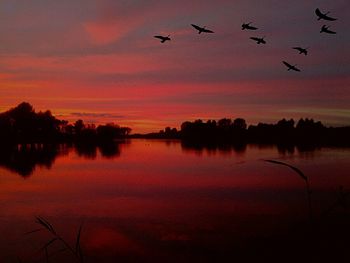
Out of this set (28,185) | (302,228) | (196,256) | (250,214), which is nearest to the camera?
(196,256)

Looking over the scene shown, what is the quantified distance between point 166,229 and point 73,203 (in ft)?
26.7

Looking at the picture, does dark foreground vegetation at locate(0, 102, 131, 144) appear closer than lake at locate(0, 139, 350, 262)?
No

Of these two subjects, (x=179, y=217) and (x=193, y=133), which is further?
(x=193, y=133)

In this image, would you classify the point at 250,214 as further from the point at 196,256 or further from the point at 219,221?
the point at 196,256

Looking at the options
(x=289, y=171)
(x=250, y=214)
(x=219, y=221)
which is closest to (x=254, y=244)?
(x=219, y=221)

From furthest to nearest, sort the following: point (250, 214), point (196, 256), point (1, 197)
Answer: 1. point (1, 197)
2. point (250, 214)
3. point (196, 256)

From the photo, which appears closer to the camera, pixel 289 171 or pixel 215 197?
pixel 215 197

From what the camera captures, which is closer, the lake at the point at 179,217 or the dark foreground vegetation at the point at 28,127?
the lake at the point at 179,217

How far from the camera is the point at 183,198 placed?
2331cm

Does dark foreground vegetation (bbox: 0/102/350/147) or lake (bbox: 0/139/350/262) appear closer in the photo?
lake (bbox: 0/139/350/262)

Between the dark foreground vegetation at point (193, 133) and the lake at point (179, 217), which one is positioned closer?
the lake at point (179, 217)

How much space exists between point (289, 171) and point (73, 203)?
20059 mm

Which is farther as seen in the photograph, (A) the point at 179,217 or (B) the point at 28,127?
(B) the point at 28,127

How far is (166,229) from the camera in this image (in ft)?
52.7
